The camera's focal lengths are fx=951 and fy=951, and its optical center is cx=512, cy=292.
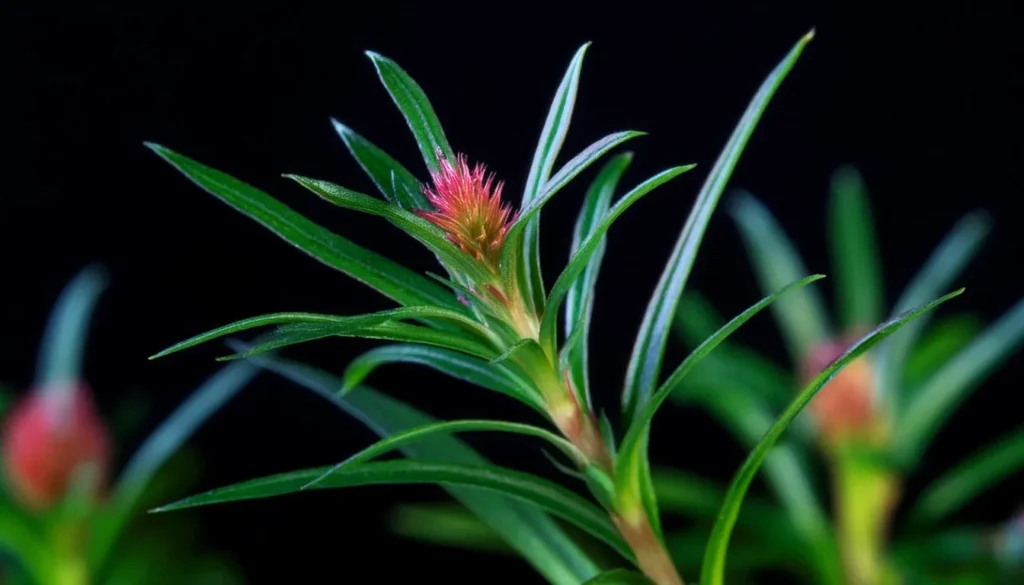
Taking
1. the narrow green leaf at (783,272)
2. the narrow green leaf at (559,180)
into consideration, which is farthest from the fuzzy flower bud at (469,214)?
the narrow green leaf at (783,272)

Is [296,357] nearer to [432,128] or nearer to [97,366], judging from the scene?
[97,366]

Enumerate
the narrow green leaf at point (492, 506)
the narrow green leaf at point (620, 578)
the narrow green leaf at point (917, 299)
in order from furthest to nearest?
the narrow green leaf at point (917, 299), the narrow green leaf at point (492, 506), the narrow green leaf at point (620, 578)

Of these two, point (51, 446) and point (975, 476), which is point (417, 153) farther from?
point (975, 476)

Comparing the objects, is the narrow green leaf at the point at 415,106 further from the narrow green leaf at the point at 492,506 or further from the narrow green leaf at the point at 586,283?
the narrow green leaf at the point at 492,506

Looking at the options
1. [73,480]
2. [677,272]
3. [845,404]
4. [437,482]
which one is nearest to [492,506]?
[437,482]

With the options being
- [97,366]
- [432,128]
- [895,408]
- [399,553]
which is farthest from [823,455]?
[97,366]

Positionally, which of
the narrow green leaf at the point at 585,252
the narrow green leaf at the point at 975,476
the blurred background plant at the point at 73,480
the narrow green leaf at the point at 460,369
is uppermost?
the narrow green leaf at the point at 975,476
